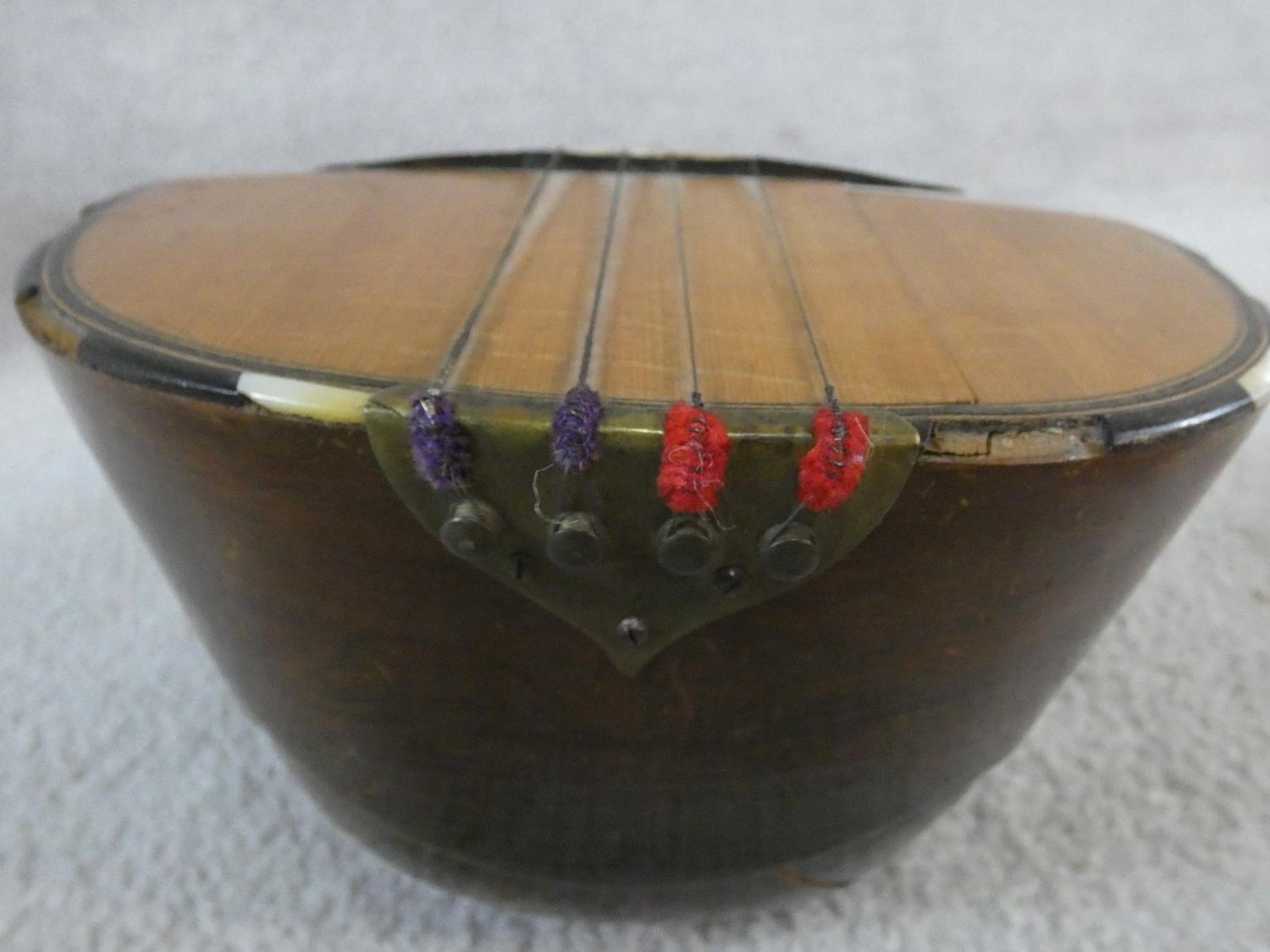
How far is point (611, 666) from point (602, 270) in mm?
238

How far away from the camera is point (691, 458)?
45cm

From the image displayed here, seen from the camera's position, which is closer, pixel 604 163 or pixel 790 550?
pixel 790 550

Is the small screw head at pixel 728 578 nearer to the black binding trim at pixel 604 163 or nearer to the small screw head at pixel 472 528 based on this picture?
the small screw head at pixel 472 528

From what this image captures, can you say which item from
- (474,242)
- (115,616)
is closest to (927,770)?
(474,242)

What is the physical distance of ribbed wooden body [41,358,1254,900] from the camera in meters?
0.53

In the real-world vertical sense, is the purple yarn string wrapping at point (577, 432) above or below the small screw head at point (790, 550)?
above

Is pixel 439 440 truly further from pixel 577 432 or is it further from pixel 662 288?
pixel 662 288

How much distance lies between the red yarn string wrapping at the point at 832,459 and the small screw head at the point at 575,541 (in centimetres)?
9

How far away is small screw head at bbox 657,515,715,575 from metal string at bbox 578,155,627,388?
0.08 metres

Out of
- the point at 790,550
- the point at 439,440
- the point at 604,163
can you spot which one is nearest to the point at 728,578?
the point at 790,550

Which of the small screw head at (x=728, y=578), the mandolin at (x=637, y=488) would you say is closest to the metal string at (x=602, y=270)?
the mandolin at (x=637, y=488)

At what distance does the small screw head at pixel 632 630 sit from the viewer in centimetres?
53

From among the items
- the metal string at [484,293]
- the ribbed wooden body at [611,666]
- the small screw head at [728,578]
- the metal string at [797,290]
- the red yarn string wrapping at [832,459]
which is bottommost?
the ribbed wooden body at [611,666]

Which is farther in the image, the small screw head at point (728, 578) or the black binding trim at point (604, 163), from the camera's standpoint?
the black binding trim at point (604, 163)
